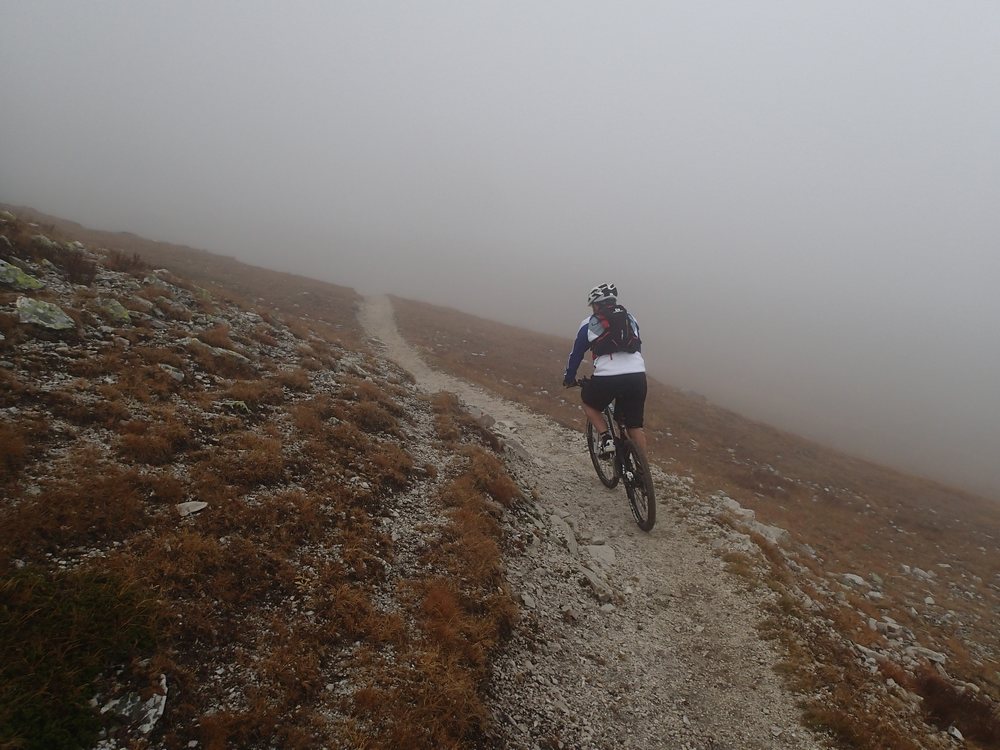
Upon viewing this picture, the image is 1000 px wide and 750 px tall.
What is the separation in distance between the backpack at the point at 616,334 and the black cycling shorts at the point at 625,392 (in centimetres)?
60

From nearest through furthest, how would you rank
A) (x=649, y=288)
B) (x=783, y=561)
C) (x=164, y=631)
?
(x=164, y=631)
(x=783, y=561)
(x=649, y=288)

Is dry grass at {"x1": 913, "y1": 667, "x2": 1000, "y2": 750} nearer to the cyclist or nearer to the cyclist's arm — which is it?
the cyclist

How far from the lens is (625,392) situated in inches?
399

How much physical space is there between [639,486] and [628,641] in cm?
409

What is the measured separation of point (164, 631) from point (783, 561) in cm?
1309

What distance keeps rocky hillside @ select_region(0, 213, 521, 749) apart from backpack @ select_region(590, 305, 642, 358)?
3854 mm

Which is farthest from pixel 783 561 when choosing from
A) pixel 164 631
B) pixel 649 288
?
pixel 649 288

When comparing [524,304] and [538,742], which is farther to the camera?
[524,304]

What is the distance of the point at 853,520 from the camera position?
23.9 metres

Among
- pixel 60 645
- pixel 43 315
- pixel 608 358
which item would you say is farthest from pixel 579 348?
pixel 43 315

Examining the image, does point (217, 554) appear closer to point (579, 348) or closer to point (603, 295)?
point (579, 348)

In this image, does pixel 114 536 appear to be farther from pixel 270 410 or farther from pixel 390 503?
pixel 270 410

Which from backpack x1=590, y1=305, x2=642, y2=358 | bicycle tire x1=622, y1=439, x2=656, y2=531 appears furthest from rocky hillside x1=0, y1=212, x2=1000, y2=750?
backpack x1=590, y1=305, x2=642, y2=358

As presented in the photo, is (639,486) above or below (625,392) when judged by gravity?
below
